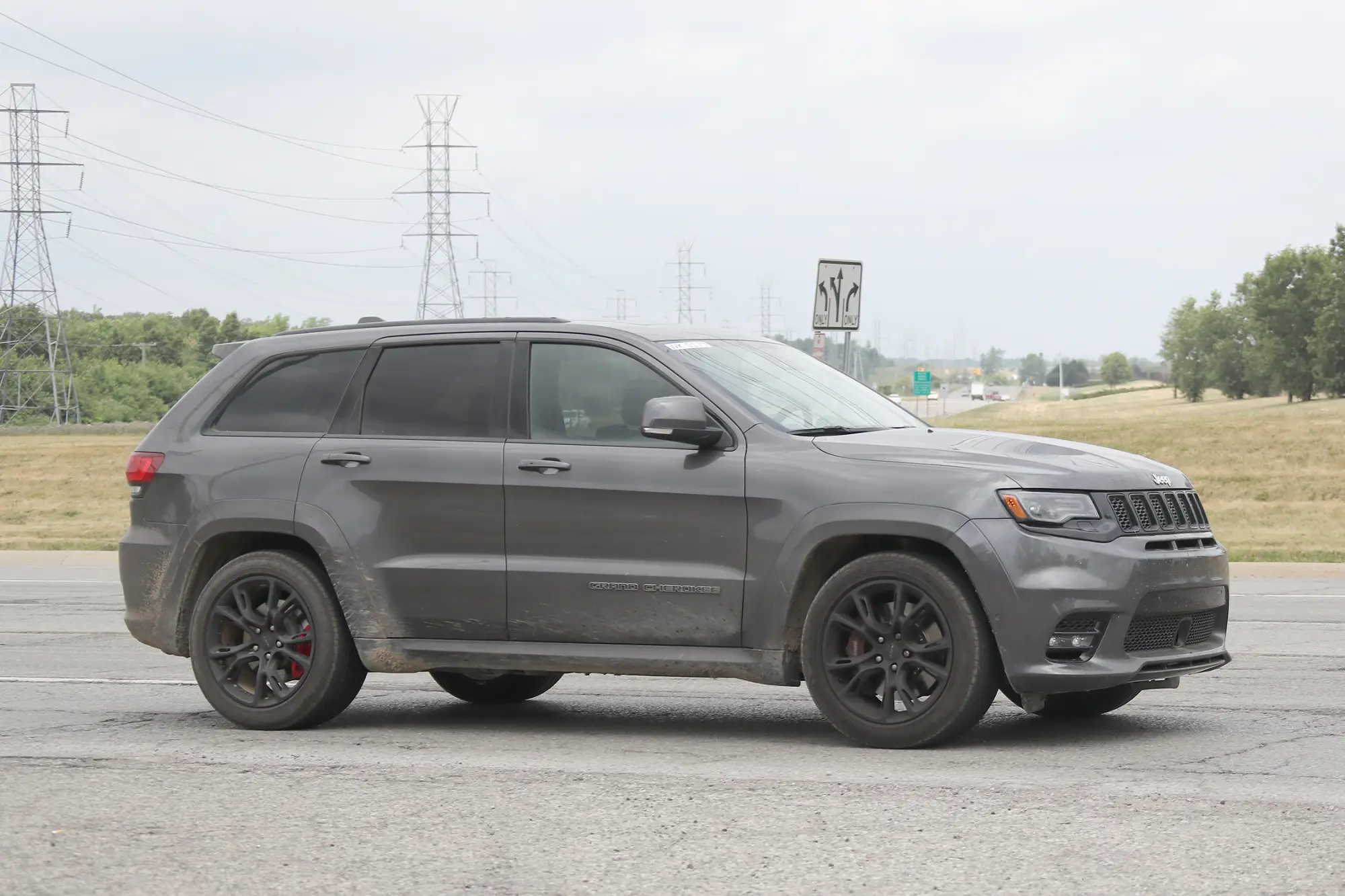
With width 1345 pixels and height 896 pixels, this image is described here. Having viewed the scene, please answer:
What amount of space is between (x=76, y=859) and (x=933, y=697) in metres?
3.24

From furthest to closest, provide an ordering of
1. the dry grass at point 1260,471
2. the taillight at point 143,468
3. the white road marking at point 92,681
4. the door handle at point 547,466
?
the dry grass at point 1260,471, the white road marking at point 92,681, the taillight at point 143,468, the door handle at point 547,466

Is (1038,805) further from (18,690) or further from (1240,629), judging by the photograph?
(1240,629)

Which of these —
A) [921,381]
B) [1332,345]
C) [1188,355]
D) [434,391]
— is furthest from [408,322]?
[1188,355]

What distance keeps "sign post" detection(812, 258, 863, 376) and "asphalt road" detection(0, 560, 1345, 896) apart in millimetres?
9864

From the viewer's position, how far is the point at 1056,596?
6719 mm

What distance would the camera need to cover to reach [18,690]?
31.5 feet

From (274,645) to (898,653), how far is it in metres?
2.91

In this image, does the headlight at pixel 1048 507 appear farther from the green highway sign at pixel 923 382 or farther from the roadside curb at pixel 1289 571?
the green highway sign at pixel 923 382

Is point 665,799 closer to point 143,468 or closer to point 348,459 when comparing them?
point 348,459

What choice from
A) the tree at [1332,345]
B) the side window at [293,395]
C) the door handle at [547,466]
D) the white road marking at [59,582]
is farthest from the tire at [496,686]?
the tree at [1332,345]

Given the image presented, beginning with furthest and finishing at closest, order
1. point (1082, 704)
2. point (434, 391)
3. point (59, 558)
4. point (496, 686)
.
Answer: point (59, 558), point (496, 686), point (434, 391), point (1082, 704)

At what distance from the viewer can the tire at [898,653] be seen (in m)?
6.83

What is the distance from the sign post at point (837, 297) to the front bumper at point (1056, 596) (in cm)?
1202

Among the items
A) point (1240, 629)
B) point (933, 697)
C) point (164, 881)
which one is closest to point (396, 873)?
point (164, 881)
